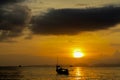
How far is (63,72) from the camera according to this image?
18875 cm
